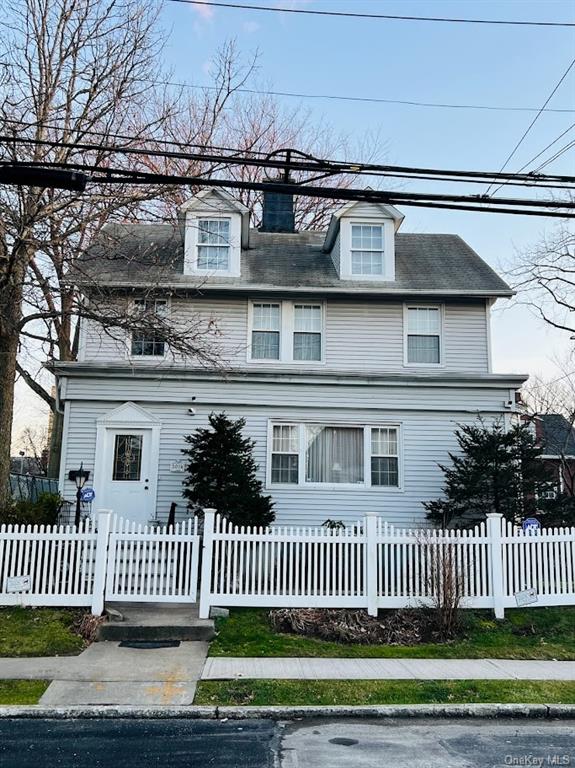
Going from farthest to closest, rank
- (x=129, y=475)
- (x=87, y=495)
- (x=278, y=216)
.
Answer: (x=278, y=216) → (x=129, y=475) → (x=87, y=495)

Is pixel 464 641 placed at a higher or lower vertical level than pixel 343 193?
lower

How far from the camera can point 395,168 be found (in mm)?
7090

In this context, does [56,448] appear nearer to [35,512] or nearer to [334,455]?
[35,512]

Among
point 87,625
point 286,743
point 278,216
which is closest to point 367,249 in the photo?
point 278,216

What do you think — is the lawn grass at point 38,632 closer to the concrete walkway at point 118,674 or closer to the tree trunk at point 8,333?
the concrete walkway at point 118,674

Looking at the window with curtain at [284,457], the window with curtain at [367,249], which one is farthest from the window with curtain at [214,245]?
the window with curtain at [284,457]

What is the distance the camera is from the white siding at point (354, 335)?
13484mm

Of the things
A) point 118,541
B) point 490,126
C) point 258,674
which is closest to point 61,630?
point 118,541

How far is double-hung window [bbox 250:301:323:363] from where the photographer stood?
13695 mm

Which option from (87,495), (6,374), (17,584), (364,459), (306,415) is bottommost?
(17,584)

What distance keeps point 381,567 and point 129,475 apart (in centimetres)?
615

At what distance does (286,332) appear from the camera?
13742 millimetres

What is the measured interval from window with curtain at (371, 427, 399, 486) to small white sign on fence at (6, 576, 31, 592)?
7.21 meters

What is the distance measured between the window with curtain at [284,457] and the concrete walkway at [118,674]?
542cm
